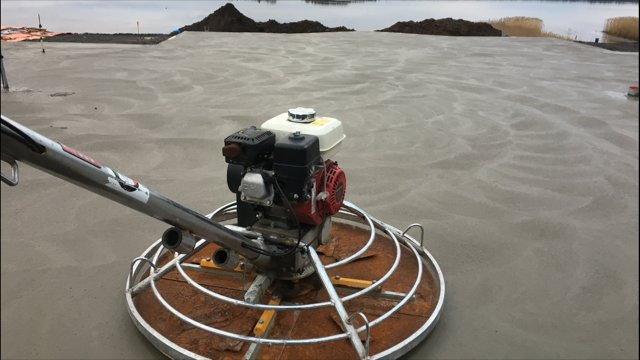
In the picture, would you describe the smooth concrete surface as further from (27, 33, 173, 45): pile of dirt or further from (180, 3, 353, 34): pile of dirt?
(180, 3, 353, 34): pile of dirt

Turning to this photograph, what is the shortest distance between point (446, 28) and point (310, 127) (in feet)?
47.2

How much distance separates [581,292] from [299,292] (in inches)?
58.4

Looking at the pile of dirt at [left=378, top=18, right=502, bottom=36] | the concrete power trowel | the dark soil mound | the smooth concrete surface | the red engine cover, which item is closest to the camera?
the concrete power trowel

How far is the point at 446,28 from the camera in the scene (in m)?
15.3

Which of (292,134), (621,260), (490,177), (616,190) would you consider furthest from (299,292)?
(616,190)

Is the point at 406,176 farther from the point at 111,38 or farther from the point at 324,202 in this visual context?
the point at 111,38

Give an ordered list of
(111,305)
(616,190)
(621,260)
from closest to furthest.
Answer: (111,305) → (621,260) → (616,190)

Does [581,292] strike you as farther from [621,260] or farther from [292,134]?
[292,134]

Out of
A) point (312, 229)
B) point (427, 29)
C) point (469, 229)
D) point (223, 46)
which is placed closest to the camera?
point (312, 229)

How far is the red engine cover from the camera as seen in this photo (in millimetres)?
2152

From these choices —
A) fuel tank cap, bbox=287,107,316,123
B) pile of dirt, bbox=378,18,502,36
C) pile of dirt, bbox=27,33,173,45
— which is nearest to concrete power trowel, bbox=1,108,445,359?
fuel tank cap, bbox=287,107,316,123

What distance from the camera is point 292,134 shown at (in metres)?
2.10

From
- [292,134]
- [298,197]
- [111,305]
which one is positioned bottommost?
[111,305]

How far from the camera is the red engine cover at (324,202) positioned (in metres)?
2.15
